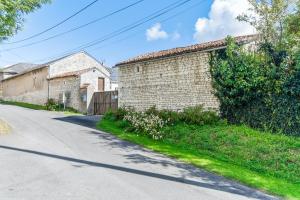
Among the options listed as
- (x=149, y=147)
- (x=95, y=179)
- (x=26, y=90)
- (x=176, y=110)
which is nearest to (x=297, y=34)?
(x=176, y=110)

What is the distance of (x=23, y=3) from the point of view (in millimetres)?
15430

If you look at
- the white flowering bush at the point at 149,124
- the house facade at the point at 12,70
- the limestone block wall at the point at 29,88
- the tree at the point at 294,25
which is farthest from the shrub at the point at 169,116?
the house facade at the point at 12,70

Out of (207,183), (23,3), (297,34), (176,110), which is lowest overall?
(207,183)

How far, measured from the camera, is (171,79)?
2000cm

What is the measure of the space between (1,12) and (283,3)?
13.6 metres

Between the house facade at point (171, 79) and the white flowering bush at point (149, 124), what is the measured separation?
2431 mm

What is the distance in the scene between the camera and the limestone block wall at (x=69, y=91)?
2948cm

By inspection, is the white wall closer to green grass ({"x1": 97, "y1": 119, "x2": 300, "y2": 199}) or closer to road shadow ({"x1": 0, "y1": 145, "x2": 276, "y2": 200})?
green grass ({"x1": 97, "y1": 119, "x2": 300, "y2": 199})

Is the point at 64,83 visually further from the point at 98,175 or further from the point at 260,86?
the point at 98,175

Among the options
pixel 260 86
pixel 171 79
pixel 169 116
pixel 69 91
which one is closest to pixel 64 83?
pixel 69 91

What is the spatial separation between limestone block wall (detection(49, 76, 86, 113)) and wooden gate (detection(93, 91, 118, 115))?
1.34 metres

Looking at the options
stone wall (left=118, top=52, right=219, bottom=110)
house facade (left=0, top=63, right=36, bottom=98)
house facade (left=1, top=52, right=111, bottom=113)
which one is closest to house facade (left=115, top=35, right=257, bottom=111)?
stone wall (left=118, top=52, right=219, bottom=110)

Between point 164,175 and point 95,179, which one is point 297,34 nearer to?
point 164,175

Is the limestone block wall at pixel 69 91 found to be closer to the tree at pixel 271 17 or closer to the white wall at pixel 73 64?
the white wall at pixel 73 64
